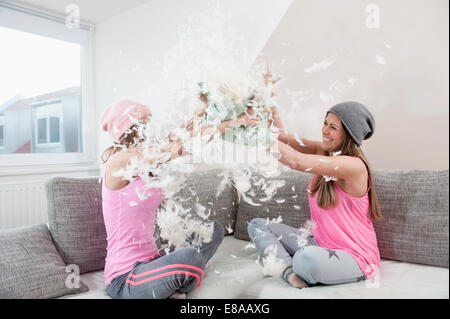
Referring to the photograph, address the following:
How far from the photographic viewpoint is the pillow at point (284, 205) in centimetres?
103

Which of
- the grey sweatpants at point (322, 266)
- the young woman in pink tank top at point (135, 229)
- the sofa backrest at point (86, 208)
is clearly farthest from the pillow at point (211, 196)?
the grey sweatpants at point (322, 266)

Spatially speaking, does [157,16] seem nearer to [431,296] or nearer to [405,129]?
[405,129]

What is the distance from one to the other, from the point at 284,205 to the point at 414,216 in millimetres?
377

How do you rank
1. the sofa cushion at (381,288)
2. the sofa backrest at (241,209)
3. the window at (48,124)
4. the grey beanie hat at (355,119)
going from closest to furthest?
1. the sofa cushion at (381,288)
2. the grey beanie hat at (355,119)
3. the sofa backrest at (241,209)
4. the window at (48,124)

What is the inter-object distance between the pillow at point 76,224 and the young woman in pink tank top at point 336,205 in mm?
506

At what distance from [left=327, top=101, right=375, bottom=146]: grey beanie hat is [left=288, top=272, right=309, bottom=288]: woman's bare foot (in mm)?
384

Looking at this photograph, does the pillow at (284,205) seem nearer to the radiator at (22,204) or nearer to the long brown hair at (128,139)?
the long brown hair at (128,139)

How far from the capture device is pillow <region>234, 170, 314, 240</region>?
3.37ft

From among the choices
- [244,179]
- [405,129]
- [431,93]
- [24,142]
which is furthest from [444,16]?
[24,142]

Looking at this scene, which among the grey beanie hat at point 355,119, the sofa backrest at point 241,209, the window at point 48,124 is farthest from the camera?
the window at point 48,124

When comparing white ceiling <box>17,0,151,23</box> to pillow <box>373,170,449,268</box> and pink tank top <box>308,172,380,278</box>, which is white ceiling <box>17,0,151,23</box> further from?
pillow <box>373,170,449,268</box>

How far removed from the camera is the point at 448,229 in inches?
32.9

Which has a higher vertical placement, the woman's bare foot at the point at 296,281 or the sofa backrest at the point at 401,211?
the sofa backrest at the point at 401,211

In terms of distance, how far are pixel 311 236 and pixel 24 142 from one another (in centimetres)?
103
